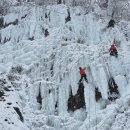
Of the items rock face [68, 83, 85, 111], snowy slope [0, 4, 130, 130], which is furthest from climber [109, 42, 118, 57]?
rock face [68, 83, 85, 111]

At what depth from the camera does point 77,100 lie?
18.5m

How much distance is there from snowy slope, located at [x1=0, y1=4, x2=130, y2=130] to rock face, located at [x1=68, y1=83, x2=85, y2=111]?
0.79 feet

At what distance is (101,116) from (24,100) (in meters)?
4.50

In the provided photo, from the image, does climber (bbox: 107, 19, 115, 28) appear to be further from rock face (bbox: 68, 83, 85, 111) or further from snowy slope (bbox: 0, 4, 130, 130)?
rock face (bbox: 68, 83, 85, 111)

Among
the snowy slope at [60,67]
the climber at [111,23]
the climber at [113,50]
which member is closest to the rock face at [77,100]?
the snowy slope at [60,67]

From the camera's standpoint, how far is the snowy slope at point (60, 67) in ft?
56.1

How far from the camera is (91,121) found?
16484 millimetres

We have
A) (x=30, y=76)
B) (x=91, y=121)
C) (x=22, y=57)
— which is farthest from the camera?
(x=22, y=57)

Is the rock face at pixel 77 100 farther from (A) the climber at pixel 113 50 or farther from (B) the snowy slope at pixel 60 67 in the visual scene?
(A) the climber at pixel 113 50

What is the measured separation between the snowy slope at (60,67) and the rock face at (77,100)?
0.79ft

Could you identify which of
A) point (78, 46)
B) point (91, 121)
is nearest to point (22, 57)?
point (78, 46)

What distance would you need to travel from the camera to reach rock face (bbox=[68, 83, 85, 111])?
59.7 feet

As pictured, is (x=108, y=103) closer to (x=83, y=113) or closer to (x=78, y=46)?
(x=83, y=113)

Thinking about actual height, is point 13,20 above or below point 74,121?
above
